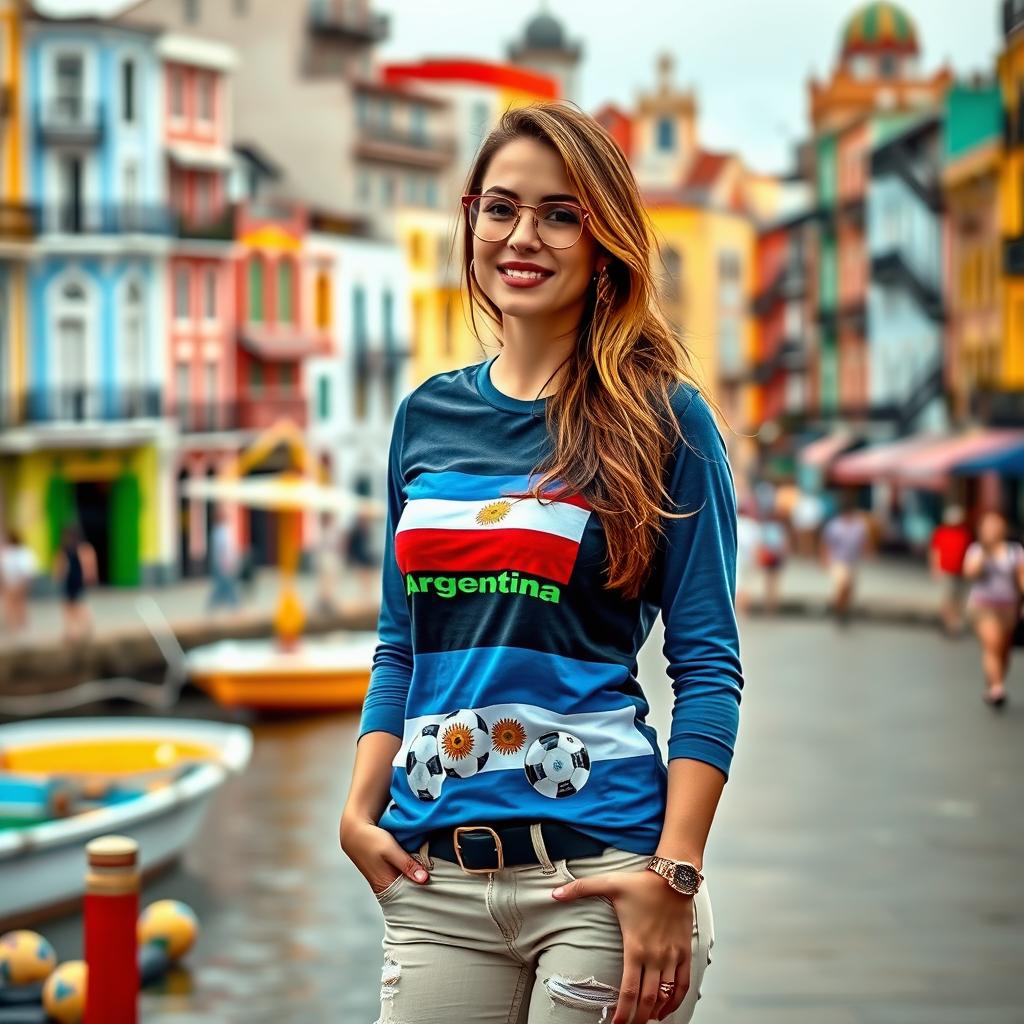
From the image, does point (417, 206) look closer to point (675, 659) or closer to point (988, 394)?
point (988, 394)

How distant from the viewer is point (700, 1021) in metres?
9.11

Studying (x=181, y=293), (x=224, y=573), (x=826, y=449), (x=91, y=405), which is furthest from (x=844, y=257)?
(x=224, y=573)

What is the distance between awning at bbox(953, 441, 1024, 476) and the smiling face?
1674 inches

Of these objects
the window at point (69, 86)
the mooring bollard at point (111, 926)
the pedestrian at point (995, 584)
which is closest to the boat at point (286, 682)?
the pedestrian at point (995, 584)

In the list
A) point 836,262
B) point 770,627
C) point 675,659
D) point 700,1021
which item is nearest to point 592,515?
point 675,659

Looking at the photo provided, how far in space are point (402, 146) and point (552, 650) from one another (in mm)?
66752

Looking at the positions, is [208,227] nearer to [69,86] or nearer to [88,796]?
[69,86]

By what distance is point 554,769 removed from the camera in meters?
2.96

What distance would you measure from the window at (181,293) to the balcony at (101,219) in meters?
1.87

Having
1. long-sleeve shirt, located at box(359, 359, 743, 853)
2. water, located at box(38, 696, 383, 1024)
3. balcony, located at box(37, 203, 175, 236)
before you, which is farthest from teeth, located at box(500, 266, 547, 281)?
balcony, located at box(37, 203, 175, 236)

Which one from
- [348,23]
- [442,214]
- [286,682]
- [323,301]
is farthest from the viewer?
[442,214]

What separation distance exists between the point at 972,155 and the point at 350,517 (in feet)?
54.3

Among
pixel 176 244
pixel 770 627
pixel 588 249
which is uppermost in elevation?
pixel 176 244

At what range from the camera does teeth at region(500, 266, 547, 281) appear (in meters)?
3.15
